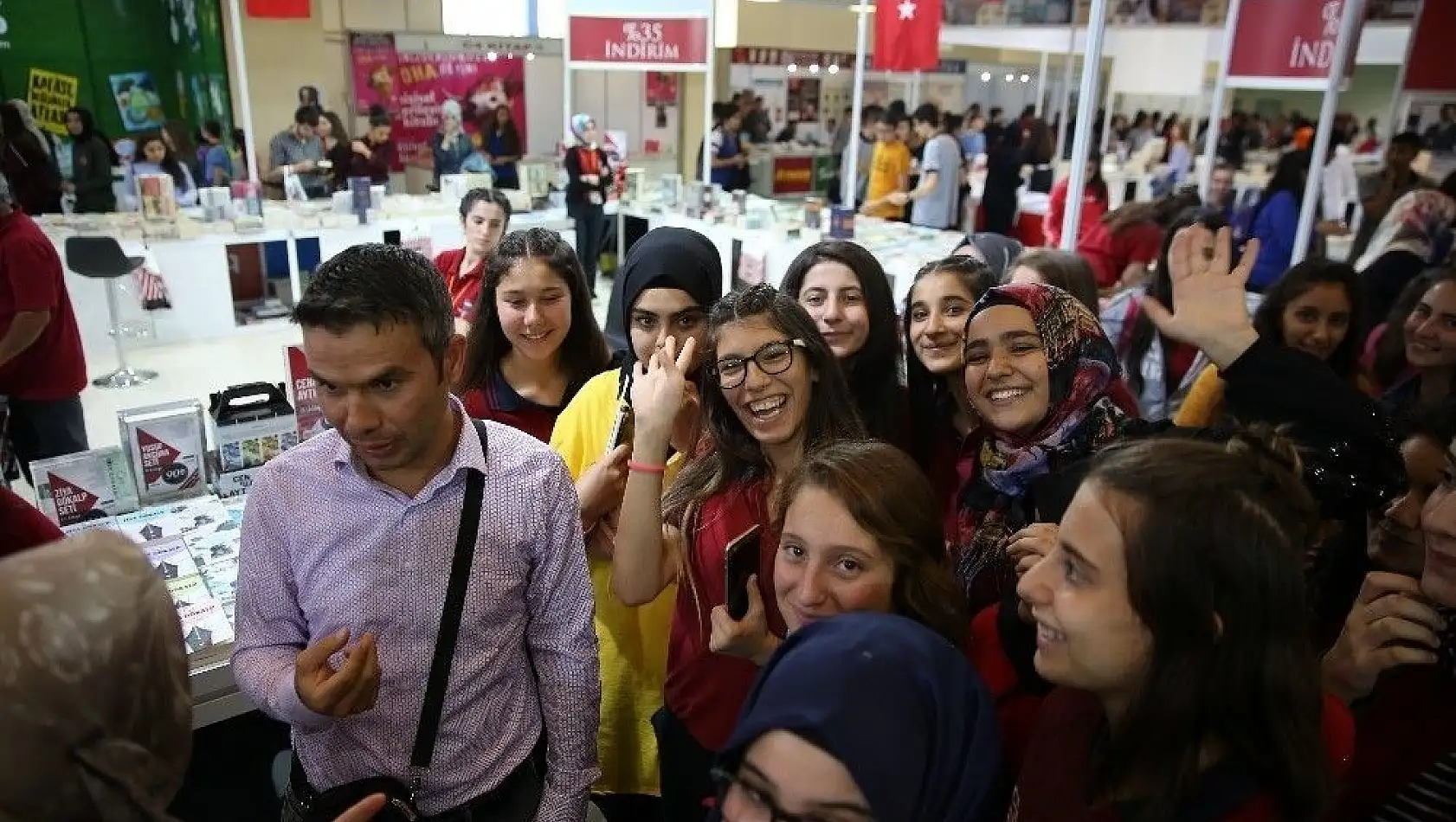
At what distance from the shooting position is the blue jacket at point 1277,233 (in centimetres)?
585

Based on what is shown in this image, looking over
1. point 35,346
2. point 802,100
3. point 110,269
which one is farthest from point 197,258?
point 802,100

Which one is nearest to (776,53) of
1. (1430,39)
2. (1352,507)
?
(1430,39)

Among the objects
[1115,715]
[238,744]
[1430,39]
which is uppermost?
[1430,39]

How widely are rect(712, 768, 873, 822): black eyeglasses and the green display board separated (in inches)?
431

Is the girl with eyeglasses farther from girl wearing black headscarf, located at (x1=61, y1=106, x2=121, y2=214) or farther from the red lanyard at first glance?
girl wearing black headscarf, located at (x1=61, y1=106, x2=121, y2=214)

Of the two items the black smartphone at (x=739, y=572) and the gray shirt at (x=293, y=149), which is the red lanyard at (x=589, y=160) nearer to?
the gray shirt at (x=293, y=149)

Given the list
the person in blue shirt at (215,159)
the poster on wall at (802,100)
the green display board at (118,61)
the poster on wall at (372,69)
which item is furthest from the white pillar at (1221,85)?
the poster on wall at (802,100)

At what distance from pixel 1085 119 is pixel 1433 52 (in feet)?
10.2

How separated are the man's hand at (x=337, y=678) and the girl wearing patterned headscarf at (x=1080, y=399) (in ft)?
3.32

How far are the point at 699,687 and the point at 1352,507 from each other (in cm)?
119

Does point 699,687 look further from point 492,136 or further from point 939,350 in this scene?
point 492,136

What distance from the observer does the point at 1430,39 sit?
5.46 m

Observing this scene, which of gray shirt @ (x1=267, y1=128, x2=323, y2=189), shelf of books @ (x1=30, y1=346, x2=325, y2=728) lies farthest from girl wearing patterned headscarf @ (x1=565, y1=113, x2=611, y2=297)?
shelf of books @ (x1=30, y1=346, x2=325, y2=728)

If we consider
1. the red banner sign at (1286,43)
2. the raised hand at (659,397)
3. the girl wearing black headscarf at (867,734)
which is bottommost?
the girl wearing black headscarf at (867,734)
